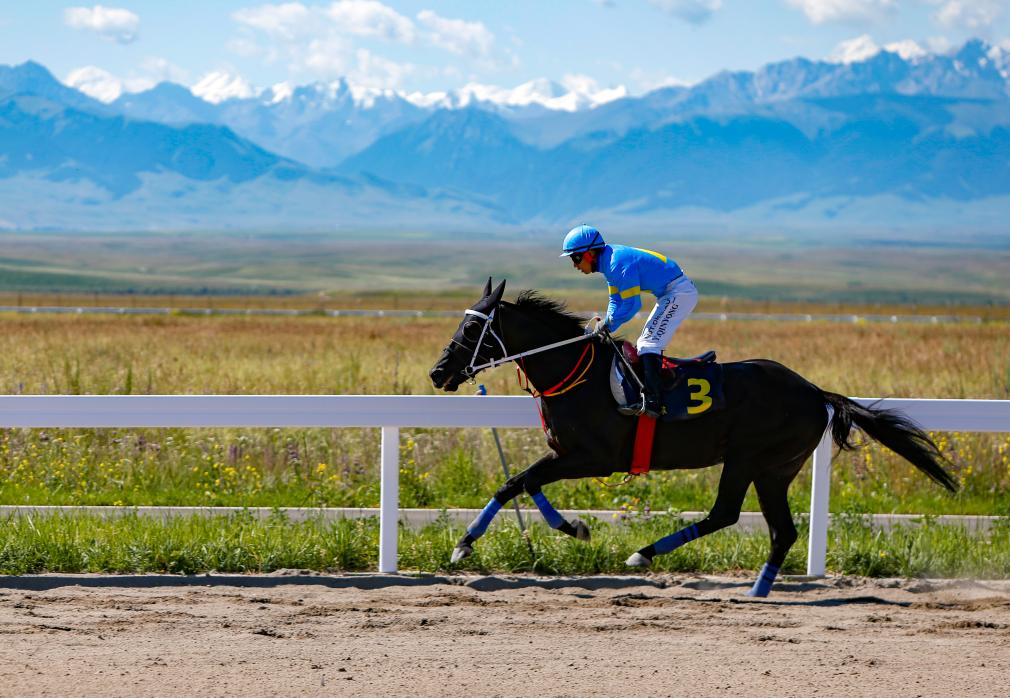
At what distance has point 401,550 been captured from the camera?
8.91 meters

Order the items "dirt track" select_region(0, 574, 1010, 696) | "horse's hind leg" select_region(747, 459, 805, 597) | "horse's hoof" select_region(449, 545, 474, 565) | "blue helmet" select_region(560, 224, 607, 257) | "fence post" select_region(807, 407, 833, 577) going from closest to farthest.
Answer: "dirt track" select_region(0, 574, 1010, 696), "blue helmet" select_region(560, 224, 607, 257), "horse's hoof" select_region(449, 545, 474, 565), "horse's hind leg" select_region(747, 459, 805, 597), "fence post" select_region(807, 407, 833, 577)

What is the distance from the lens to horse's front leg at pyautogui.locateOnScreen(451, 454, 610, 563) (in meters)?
7.96

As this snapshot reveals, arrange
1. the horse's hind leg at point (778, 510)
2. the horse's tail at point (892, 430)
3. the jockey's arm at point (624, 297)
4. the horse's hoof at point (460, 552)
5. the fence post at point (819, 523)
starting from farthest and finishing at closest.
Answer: the fence post at point (819, 523)
the horse's tail at point (892, 430)
the horse's hind leg at point (778, 510)
the horse's hoof at point (460, 552)
the jockey's arm at point (624, 297)

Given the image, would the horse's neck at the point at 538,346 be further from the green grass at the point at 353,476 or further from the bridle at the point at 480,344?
the green grass at the point at 353,476

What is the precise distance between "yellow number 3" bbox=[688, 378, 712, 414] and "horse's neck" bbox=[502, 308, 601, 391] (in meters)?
0.63

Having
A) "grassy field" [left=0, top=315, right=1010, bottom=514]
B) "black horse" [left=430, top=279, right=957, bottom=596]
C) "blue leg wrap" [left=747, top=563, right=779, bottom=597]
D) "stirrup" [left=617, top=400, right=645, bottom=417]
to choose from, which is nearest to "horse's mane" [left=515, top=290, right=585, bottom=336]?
"black horse" [left=430, top=279, right=957, bottom=596]

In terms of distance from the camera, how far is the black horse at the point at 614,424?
8.02 meters

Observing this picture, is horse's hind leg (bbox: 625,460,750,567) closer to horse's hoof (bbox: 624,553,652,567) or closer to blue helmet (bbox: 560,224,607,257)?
horse's hoof (bbox: 624,553,652,567)

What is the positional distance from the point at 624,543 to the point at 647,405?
1.53 m

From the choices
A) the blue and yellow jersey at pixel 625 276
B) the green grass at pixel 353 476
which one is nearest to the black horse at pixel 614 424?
the blue and yellow jersey at pixel 625 276

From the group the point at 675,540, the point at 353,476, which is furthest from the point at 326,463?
the point at 675,540

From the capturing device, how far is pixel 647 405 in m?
7.88

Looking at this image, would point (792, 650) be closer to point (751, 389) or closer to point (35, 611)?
point (751, 389)

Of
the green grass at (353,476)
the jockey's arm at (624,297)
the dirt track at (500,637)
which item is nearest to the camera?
the dirt track at (500,637)
